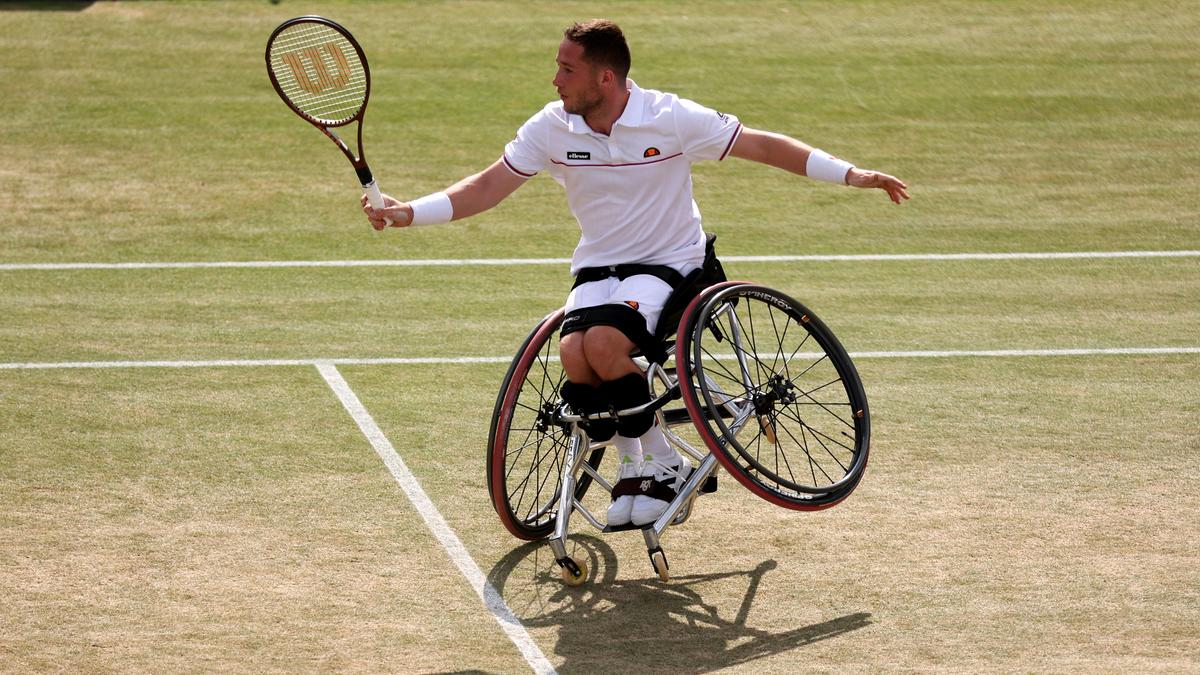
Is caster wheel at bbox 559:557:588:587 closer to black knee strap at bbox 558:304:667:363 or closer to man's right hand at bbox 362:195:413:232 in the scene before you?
black knee strap at bbox 558:304:667:363

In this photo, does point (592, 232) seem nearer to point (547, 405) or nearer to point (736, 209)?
point (547, 405)

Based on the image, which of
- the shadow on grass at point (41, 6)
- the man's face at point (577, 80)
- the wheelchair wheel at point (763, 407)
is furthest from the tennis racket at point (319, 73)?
the shadow on grass at point (41, 6)

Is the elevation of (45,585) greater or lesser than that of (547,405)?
lesser

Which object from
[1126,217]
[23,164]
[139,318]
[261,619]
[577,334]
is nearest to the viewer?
[261,619]

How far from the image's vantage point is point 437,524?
269 inches

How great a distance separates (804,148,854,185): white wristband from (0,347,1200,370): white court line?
288 centimetres

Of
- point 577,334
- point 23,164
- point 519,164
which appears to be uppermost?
point 519,164

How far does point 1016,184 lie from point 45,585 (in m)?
9.46

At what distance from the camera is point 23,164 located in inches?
530

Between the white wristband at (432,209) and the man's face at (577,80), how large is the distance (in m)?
0.63

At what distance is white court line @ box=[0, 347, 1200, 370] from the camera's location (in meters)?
9.01

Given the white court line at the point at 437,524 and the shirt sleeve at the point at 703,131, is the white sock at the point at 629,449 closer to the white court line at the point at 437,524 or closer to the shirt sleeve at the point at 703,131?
the white court line at the point at 437,524

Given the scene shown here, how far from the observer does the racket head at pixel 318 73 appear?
6766 mm

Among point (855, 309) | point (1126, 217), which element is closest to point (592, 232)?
point (855, 309)
